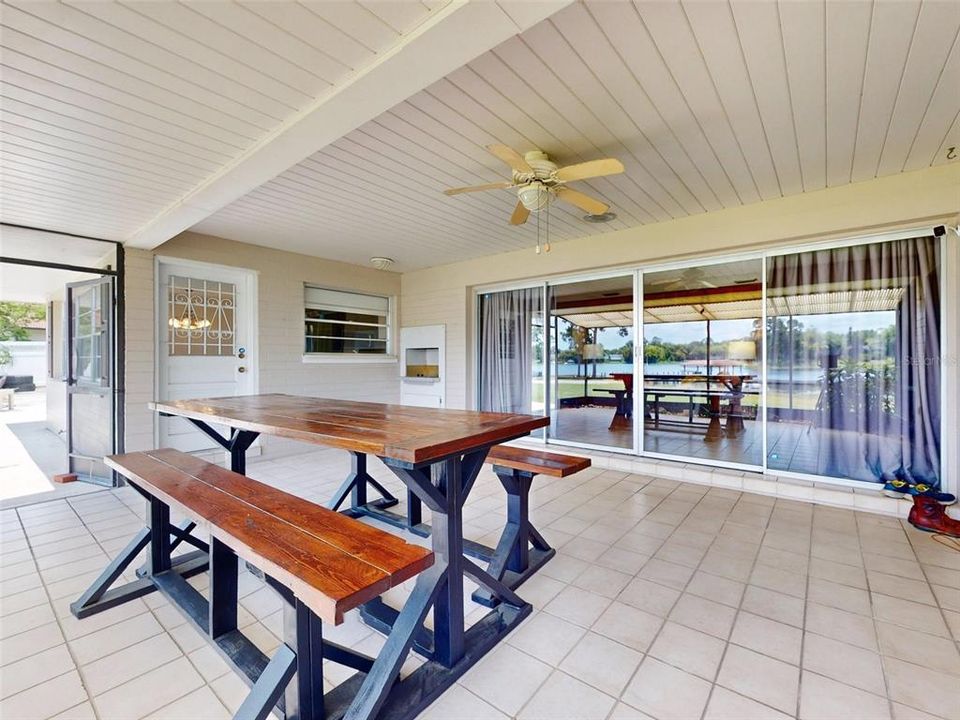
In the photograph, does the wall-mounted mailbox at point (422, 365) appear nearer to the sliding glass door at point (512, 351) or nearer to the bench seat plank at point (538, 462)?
the sliding glass door at point (512, 351)

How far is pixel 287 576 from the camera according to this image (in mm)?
1207

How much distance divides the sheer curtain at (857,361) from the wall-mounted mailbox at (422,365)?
3.91m

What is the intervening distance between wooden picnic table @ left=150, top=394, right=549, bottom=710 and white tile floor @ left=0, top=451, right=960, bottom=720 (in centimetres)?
9

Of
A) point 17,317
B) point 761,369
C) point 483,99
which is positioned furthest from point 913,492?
point 17,317

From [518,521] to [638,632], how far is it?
761mm

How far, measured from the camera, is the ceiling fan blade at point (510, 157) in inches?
87.0

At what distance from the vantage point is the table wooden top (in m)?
1.49

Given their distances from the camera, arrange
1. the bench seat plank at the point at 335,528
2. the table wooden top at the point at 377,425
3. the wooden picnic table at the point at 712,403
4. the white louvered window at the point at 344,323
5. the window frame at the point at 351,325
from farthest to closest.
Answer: the white louvered window at the point at 344,323 < the window frame at the point at 351,325 < the wooden picnic table at the point at 712,403 < the table wooden top at the point at 377,425 < the bench seat plank at the point at 335,528

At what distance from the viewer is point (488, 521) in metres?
3.17

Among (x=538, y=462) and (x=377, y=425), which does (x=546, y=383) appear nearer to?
(x=538, y=462)

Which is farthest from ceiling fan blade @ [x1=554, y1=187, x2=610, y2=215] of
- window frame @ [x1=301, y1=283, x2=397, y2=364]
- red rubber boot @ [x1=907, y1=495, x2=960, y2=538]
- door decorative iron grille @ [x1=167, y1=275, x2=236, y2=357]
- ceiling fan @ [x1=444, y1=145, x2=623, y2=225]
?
door decorative iron grille @ [x1=167, y1=275, x2=236, y2=357]

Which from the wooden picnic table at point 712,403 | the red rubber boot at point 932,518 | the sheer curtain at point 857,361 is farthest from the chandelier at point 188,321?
the red rubber boot at point 932,518

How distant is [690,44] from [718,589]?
2.63 m

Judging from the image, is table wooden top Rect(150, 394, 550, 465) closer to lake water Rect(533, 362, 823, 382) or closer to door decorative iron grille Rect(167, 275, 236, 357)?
door decorative iron grille Rect(167, 275, 236, 357)
